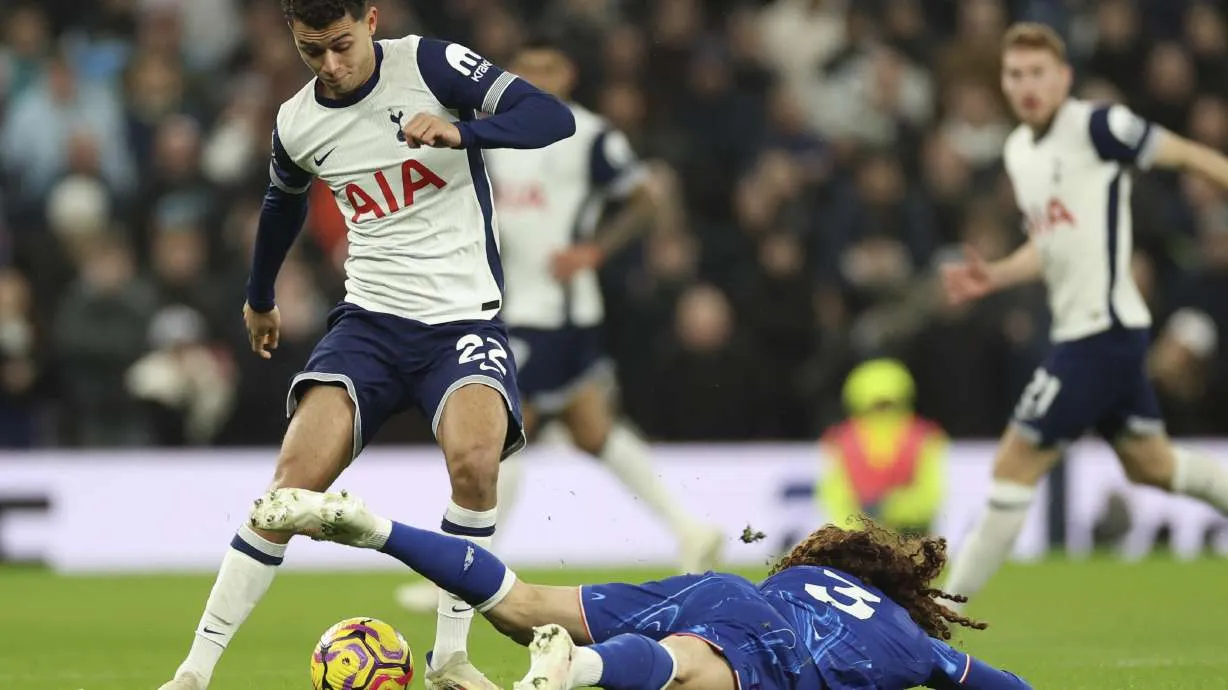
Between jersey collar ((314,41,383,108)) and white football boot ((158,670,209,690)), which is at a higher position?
jersey collar ((314,41,383,108))

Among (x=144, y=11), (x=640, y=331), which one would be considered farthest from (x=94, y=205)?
(x=640, y=331)

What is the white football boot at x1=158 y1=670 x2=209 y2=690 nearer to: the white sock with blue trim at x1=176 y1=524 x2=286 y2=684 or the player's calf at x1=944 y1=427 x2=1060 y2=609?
the white sock with blue trim at x1=176 y1=524 x2=286 y2=684

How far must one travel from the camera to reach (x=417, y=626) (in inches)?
392

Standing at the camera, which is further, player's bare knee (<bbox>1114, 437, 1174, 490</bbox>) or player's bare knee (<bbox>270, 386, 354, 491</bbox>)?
player's bare knee (<bbox>1114, 437, 1174, 490</bbox>)

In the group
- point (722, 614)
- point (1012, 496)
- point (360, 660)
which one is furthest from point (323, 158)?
point (1012, 496)

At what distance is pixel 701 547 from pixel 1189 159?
3533 mm

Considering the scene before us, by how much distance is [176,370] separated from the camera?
49.1ft

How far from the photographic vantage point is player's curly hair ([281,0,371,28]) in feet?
21.4

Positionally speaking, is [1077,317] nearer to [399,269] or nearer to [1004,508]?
[1004,508]

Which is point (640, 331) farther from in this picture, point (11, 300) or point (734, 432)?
point (11, 300)

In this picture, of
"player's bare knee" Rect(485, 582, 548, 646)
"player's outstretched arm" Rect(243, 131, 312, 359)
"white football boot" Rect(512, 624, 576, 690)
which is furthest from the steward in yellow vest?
"white football boot" Rect(512, 624, 576, 690)

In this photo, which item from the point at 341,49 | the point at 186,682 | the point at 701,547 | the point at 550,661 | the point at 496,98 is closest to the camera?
the point at 550,661

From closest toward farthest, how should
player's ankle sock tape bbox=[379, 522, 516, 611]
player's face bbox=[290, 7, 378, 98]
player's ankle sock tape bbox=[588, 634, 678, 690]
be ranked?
player's ankle sock tape bbox=[588, 634, 678, 690] < player's ankle sock tape bbox=[379, 522, 516, 611] < player's face bbox=[290, 7, 378, 98]

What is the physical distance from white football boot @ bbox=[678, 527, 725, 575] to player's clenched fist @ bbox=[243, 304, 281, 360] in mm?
3842
